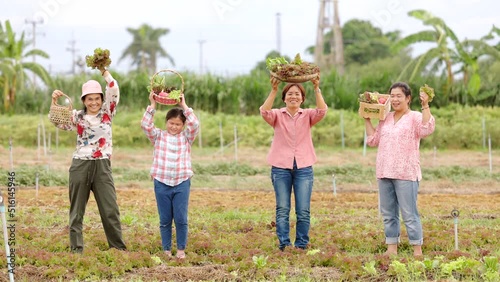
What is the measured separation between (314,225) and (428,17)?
58.7ft

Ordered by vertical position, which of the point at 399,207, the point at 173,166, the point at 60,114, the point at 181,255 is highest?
the point at 60,114

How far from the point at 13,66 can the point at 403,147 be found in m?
24.6

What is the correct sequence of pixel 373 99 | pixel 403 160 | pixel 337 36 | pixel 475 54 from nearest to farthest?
pixel 403 160
pixel 373 99
pixel 475 54
pixel 337 36

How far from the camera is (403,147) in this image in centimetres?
773

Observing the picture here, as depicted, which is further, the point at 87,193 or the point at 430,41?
the point at 430,41

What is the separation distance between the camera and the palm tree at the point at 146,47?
59.8 m

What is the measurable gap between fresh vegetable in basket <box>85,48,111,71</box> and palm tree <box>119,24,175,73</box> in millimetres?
51790

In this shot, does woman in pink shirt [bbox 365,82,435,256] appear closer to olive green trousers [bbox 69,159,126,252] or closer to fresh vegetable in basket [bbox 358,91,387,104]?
fresh vegetable in basket [bbox 358,91,387,104]

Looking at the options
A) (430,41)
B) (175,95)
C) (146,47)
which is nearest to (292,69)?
(175,95)

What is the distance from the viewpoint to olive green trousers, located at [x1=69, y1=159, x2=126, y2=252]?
7.97m

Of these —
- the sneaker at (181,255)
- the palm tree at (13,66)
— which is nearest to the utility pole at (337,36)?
the palm tree at (13,66)

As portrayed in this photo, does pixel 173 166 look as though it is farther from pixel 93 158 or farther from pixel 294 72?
pixel 294 72

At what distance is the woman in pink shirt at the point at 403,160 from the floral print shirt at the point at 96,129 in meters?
2.77

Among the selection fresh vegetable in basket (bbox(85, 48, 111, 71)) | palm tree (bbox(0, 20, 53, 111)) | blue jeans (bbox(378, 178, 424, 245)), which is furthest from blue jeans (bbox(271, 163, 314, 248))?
palm tree (bbox(0, 20, 53, 111))
